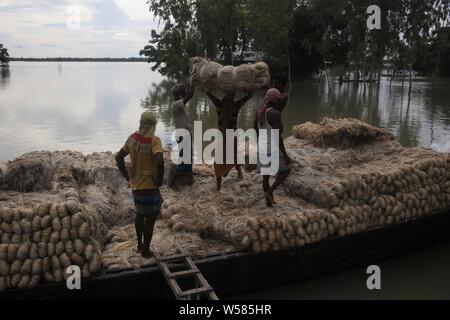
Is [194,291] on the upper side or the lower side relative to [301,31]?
lower

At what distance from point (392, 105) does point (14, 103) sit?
19424mm

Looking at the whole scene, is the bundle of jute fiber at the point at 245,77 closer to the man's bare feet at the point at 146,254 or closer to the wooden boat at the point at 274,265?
the wooden boat at the point at 274,265

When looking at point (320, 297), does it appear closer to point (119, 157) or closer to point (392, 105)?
point (119, 157)

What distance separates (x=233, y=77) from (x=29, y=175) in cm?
263

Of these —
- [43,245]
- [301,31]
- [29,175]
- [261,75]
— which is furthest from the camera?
[301,31]

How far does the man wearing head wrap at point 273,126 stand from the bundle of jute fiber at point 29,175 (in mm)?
2499

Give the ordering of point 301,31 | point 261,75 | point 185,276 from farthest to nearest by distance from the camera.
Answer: point 301,31 < point 261,75 < point 185,276

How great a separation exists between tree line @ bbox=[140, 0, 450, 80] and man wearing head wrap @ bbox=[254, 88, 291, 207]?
24165 mm

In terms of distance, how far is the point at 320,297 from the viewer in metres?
4.96

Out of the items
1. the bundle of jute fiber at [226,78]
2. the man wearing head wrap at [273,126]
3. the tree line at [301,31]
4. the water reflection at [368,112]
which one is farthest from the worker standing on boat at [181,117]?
the tree line at [301,31]

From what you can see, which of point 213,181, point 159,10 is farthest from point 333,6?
point 213,181

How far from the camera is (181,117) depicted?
5934 millimetres

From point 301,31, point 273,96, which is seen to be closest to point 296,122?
point 273,96

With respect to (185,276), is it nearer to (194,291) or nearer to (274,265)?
(194,291)
